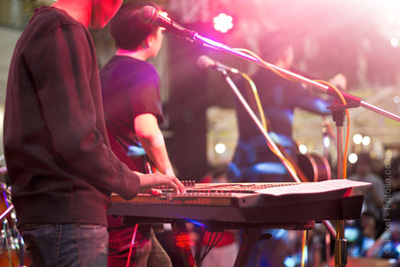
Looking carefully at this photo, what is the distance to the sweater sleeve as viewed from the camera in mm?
1212

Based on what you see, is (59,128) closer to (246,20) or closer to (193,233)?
(193,233)

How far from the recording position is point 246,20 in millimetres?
6660

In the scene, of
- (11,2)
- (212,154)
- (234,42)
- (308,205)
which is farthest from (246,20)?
(308,205)

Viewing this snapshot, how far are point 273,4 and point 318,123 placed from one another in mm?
2084

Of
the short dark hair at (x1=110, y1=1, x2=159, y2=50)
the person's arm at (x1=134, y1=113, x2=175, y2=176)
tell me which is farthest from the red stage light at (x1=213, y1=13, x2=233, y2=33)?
the person's arm at (x1=134, y1=113, x2=175, y2=176)

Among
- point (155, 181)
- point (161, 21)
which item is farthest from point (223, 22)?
point (155, 181)

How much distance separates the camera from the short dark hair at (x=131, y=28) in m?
2.34

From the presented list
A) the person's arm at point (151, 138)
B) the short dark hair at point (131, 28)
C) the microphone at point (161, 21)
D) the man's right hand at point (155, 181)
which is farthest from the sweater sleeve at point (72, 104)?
the short dark hair at point (131, 28)

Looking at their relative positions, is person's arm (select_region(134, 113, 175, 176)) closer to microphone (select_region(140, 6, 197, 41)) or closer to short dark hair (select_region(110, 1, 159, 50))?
short dark hair (select_region(110, 1, 159, 50))

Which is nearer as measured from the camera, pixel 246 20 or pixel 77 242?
pixel 77 242

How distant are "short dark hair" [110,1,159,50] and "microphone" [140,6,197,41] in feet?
1.61

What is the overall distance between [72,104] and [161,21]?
0.75m

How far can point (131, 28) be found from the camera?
7.69ft

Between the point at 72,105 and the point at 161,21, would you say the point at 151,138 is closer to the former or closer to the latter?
the point at 161,21
